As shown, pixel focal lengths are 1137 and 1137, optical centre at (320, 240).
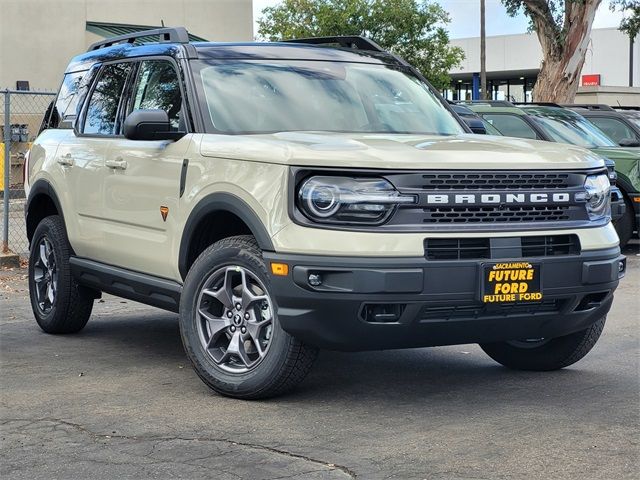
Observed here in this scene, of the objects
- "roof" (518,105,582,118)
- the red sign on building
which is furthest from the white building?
"roof" (518,105,582,118)

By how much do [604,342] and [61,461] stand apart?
423 cm

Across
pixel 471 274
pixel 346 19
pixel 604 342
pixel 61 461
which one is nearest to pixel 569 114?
pixel 604 342

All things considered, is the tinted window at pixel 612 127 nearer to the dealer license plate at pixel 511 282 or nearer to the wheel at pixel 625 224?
the wheel at pixel 625 224

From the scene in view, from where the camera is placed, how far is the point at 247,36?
32.5 m

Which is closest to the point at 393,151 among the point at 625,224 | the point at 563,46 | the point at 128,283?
the point at 128,283

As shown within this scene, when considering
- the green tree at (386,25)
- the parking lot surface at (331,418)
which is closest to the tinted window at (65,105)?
the parking lot surface at (331,418)


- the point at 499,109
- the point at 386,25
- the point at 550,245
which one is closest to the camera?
the point at 550,245

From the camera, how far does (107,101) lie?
25.2 ft

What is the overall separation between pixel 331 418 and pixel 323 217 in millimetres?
990

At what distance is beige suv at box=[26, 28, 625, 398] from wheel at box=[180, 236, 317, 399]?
1 centimetres

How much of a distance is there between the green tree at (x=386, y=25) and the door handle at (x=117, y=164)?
42.3m

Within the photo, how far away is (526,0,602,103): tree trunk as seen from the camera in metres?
26.0

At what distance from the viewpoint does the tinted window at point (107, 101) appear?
7488mm

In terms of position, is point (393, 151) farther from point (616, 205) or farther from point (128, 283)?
point (616, 205)
